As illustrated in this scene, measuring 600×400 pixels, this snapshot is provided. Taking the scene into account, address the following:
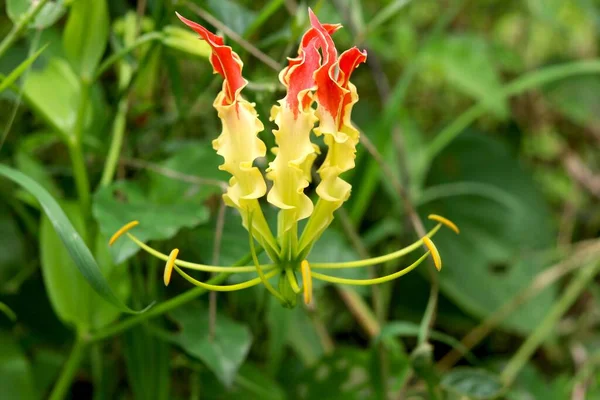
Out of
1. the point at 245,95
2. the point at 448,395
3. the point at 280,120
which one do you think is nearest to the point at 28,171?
the point at 245,95

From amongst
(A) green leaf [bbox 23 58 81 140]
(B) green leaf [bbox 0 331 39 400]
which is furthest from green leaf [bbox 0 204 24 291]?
(A) green leaf [bbox 23 58 81 140]

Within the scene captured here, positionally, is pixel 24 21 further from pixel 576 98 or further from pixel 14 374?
pixel 576 98

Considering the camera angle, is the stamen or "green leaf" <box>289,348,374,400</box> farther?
"green leaf" <box>289,348,374,400</box>

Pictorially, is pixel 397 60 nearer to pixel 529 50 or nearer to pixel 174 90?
pixel 529 50

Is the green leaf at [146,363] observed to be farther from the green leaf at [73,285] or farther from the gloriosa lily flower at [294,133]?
the gloriosa lily flower at [294,133]

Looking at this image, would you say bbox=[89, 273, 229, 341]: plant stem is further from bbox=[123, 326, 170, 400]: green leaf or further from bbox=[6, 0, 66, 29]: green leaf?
bbox=[6, 0, 66, 29]: green leaf

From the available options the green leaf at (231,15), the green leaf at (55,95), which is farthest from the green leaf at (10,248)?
the green leaf at (231,15)

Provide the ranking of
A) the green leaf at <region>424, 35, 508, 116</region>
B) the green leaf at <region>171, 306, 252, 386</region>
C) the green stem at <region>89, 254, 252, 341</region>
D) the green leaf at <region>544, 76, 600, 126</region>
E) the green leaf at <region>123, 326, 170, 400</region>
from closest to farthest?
the green stem at <region>89, 254, 252, 341</region>, the green leaf at <region>171, 306, 252, 386</region>, the green leaf at <region>123, 326, 170, 400</region>, the green leaf at <region>424, 35, 508, 116</region>, the green leaf at <region>544, 76, 600, 126</region>
